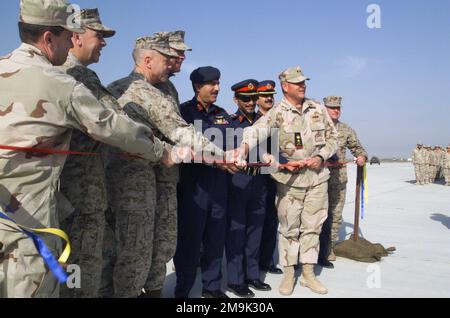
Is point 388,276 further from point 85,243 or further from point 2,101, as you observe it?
point 2,101

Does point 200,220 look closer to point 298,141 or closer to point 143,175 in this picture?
point 143,175

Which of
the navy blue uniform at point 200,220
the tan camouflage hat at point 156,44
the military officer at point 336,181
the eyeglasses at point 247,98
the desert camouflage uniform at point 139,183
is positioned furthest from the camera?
the military officer at point 336,181

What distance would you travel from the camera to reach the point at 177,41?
3260 mm

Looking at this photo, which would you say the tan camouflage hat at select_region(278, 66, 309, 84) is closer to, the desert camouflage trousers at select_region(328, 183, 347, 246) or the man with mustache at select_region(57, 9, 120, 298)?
the desert camouflage trousers at select_region(328, 183, 347, 246)

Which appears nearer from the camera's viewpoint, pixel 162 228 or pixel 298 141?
pixel 162 228

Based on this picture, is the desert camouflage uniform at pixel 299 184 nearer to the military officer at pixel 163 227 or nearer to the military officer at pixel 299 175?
the military officer at pixel 299 175

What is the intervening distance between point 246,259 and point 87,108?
2.65 meters

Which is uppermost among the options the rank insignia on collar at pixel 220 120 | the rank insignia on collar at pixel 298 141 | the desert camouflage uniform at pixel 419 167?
the rank insignia on collar at pixel 220 120

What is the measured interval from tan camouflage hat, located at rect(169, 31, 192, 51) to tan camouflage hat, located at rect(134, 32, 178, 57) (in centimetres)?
12

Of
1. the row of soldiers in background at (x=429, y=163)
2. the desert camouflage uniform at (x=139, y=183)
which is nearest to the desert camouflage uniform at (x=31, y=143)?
the desert camouflage uniform at (x=139, y=183)

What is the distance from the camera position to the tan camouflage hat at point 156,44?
9.89ft

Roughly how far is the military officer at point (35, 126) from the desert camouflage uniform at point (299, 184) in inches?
85.4

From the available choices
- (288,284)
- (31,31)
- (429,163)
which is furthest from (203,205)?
(429,163)

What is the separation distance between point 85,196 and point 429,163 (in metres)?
18.4
